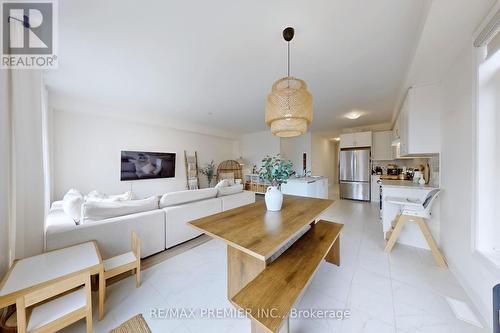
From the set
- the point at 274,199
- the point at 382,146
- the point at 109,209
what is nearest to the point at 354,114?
the point at 382,146

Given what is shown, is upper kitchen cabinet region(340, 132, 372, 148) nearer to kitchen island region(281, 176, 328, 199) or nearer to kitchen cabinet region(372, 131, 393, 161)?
kitchen cabinet region(372, 131, 393, 161)

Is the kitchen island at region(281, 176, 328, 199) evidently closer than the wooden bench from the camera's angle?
No

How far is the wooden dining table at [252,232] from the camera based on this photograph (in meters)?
1.05

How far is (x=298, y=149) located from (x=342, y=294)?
5.97m

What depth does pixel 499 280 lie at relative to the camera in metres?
1.22

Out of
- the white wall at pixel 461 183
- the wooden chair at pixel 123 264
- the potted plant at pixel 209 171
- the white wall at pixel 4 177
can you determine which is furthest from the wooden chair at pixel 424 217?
the potted plant at pixel 209 171

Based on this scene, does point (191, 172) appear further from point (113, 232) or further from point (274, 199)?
point (274, 199)

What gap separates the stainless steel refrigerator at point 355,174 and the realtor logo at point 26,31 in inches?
255

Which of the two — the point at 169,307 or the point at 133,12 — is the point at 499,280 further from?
the point at 133,12

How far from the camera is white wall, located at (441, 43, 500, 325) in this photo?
1.46 metres

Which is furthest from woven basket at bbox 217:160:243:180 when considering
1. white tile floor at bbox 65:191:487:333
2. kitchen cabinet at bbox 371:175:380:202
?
kitchen cabinet at bbox 371:175:380:202

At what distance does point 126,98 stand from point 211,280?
370 centimetres

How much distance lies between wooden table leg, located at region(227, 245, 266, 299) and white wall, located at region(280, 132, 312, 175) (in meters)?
5.78

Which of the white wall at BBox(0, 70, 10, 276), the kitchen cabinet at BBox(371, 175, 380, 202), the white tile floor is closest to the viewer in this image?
the white wall at BBox(0, 70, 10, 276)
